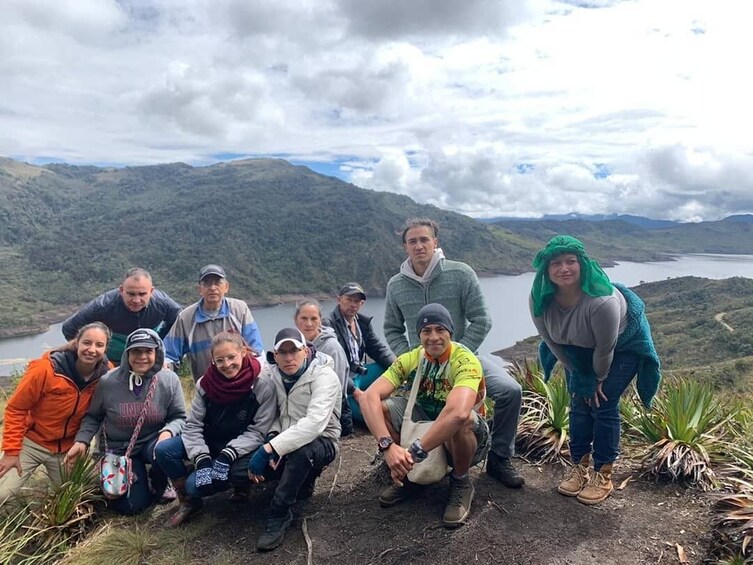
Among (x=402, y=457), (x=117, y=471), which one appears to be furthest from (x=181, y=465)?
(x=402, y=457)

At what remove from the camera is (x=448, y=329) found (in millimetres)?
3041

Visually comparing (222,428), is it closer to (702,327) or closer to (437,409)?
(437,409)

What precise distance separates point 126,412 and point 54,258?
125 metres

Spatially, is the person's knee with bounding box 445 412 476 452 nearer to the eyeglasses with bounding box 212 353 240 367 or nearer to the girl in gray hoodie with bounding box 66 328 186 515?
the eyeglasses with bounding box 212 353 240 367

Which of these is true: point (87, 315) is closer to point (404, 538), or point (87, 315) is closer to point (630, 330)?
point (404, 538)

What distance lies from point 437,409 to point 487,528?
2.41 feet

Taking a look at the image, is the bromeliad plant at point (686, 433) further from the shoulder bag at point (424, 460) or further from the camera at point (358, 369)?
the camera at point (358, 369)

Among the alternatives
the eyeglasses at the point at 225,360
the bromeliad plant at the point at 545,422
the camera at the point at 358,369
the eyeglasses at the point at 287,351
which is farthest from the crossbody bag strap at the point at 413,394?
the camera at the point at 358,369

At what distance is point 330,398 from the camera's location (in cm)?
324

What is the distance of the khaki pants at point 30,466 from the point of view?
3.55 m

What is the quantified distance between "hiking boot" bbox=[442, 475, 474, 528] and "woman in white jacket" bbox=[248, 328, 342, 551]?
79 cm

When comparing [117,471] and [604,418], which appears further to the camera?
[117,471]

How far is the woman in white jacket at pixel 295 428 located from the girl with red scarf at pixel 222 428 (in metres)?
0.10

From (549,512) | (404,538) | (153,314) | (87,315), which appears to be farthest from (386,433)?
(87,315)
